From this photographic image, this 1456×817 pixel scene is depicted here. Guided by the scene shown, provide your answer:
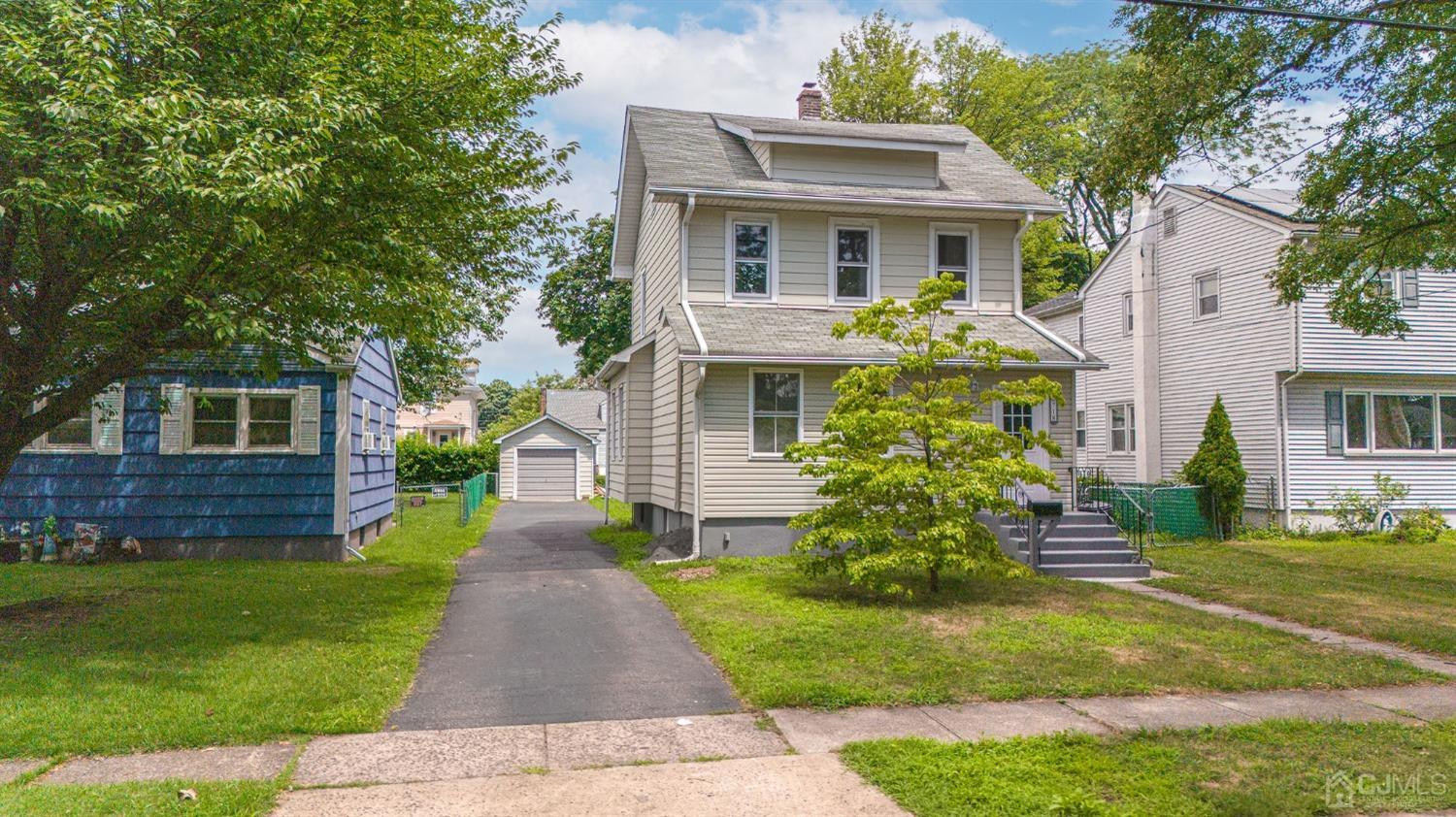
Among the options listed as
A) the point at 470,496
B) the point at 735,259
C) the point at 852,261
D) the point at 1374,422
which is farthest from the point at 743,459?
the point at 1374,422

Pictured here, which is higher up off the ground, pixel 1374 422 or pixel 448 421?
pixel 448 421

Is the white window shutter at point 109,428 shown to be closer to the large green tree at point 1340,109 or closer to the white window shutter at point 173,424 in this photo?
the white window shutter at point 173,424

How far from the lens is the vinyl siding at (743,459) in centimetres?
1420

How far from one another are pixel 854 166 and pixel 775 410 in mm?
4962

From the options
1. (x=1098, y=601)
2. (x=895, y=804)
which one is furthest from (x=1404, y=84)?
(x=895, y=804)

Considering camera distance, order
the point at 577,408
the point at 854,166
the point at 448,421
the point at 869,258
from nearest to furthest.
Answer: the point at 869,258, the point at 854,166, the point at 577,408, the point at 448,421

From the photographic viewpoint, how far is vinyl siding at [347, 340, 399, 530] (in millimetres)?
15438

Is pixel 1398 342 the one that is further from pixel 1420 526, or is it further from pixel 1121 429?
pixel 1121 429

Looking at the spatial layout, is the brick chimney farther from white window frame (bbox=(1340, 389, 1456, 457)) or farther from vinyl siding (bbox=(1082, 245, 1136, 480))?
white window frame (bbox=(1340, 389, 1456, 457))

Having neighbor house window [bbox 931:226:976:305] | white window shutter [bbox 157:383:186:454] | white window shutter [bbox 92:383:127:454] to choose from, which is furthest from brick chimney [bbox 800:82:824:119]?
white window shutter [bbox 92:383:127:454]

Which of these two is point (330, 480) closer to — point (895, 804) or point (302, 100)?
point (302, 100)

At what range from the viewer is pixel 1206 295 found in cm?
2177

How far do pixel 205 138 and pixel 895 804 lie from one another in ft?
23.1

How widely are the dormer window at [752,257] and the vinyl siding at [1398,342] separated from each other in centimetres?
1158
